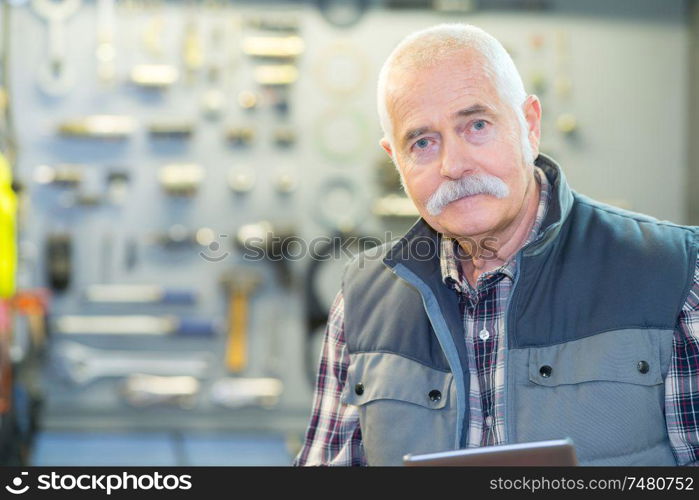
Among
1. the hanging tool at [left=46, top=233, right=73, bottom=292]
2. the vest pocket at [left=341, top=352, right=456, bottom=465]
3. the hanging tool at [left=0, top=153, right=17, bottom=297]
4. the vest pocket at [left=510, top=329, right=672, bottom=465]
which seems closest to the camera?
the vest pocket at [left=510, top=329, right=672, bottom=465]

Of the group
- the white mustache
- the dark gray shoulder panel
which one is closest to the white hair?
the white mustache

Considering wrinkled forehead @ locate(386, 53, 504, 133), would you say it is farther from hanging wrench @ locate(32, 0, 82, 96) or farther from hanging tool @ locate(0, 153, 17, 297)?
hanging wrench @ locate(32, 0, 82, 96)

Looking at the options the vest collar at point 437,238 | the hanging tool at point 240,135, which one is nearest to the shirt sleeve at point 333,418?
the vest collar at point 437,238

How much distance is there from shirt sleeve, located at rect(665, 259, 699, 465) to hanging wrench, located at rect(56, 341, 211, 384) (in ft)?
12.8

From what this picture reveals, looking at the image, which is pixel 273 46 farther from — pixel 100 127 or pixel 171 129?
pixel 100 127

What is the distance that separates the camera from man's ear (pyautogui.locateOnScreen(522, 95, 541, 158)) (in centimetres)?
202

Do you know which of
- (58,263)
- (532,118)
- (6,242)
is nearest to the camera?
(532,118)

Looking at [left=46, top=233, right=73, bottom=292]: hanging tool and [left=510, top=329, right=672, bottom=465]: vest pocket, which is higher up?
[left=46, top=233, right=73, bottom=292]: hanging tool

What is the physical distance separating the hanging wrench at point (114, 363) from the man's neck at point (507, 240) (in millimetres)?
3551

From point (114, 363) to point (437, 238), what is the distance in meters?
3.59

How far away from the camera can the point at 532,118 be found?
→ 2043 mm

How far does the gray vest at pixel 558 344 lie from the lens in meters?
1.73

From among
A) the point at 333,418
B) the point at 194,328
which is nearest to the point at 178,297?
the point at 194,328
